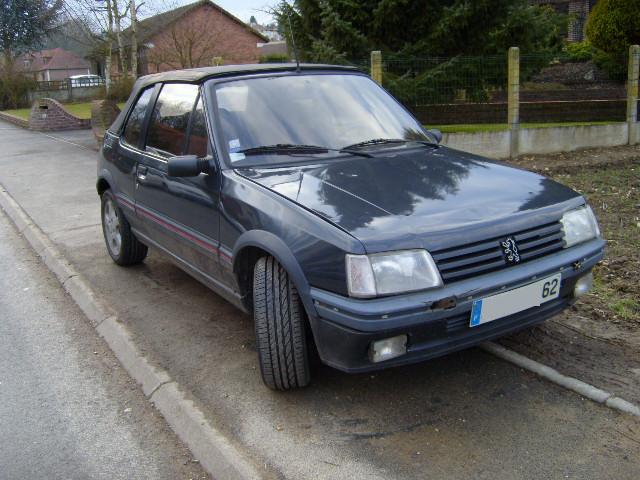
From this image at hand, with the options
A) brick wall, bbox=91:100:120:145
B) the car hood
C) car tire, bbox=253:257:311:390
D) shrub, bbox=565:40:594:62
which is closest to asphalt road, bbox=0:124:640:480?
car tire, bbox=253:257:311:390

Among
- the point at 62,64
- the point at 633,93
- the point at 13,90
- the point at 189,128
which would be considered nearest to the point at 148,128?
the point at 189,128

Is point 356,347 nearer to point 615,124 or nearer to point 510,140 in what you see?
point 510,140

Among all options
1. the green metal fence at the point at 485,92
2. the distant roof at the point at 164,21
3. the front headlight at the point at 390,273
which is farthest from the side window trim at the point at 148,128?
the distant roof at the point at 164,21

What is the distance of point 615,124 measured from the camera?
41.8ft

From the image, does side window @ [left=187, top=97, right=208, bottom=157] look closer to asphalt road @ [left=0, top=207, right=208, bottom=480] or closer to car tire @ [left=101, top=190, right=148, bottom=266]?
asphalt road @ [left=0, top=207, right=208, bottom=480]

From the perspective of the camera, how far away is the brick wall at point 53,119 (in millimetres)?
23922

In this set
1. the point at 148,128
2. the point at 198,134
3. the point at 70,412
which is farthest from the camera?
the point at 148,128

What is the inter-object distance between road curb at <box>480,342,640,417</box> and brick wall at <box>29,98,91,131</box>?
22856 millimetres

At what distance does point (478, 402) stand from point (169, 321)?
2.41m

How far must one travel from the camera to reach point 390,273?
9.62 ft

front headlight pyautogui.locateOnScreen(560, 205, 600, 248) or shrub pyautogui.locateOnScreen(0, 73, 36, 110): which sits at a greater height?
shrub pyautogui.locateOnScreen(0, 73, 36, 110)

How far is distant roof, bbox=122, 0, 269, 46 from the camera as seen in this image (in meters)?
34.4

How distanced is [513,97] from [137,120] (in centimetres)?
821

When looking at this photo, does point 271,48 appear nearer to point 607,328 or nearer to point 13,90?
point 13,90
